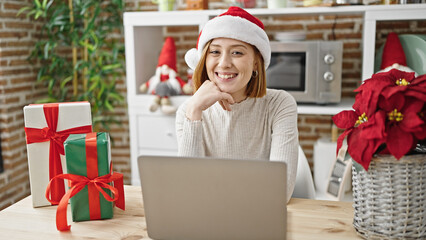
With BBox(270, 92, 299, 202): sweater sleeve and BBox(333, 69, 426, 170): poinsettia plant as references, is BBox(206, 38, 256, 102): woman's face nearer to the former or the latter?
BBox(270, 92, 299, 202): sweater sleeve

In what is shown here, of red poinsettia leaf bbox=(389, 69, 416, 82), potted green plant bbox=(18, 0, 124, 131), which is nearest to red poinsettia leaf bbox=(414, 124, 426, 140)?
red poinsettia leaf bbox=(389, 69, 416, 82)

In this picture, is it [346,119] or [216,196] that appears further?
[346,119]

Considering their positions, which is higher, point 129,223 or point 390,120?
point 390,120

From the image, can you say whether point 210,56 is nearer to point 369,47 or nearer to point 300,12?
point 300,12

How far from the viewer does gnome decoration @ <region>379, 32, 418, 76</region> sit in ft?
7.45

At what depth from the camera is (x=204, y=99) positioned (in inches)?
53.3

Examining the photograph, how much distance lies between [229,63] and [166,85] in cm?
124

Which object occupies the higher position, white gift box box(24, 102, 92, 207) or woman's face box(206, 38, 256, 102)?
woman's face box(206, 38, 256, 102)

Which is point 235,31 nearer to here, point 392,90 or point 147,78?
point 392,90

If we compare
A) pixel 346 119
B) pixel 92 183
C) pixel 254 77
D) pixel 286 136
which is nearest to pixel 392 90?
pixel 346 119

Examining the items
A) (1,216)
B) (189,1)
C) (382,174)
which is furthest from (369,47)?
(1,216)

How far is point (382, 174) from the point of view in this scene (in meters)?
0.91

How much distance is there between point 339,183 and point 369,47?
30.8 inches

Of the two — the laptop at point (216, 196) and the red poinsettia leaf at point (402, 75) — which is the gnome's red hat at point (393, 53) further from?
the laptop at point (216, 196)
